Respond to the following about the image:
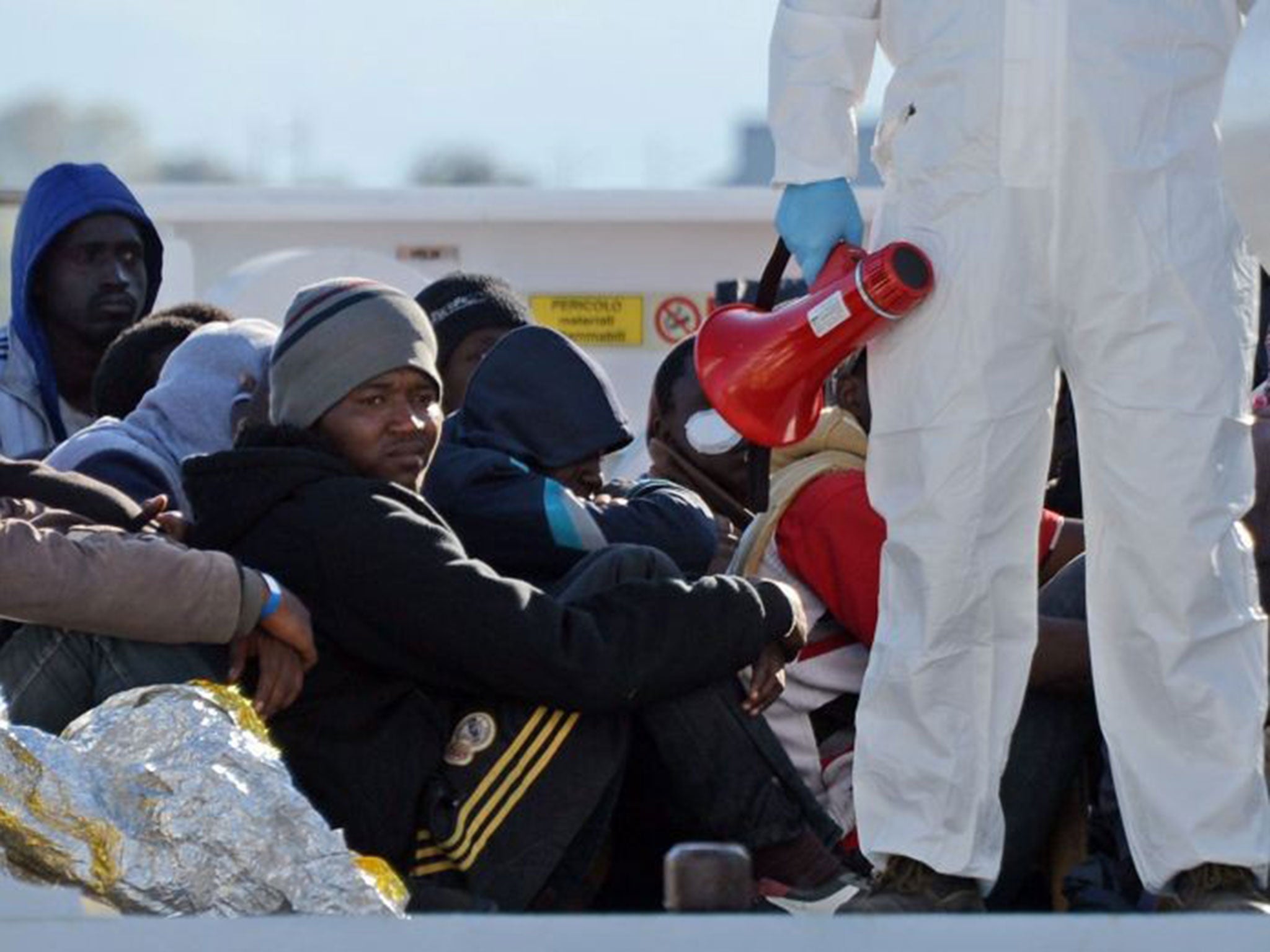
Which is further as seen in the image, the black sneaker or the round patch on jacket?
the round patch on jacket

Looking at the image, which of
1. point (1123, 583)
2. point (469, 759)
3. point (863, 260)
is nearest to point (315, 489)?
point (469, 759)

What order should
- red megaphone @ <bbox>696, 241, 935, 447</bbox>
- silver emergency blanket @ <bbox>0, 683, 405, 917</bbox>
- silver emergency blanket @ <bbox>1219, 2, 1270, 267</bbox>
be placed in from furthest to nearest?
red megaphone @ <bbox>696, 241, 935, 447</bbox> → silver emergency blanket @ <bbox>0, 683, 405, 917</bbox> → silver emergency blanket @ <bbox>1219, 2, 1270, 267</bbox>

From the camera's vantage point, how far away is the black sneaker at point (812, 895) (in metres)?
4.33

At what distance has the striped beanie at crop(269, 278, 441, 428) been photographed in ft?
15.6

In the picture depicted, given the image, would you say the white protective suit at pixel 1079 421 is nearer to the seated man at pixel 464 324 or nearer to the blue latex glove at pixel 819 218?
the blue latex glove at pixel 819 218

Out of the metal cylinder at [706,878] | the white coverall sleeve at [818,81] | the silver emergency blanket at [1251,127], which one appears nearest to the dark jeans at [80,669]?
the white coverall sleeve at [818,81]

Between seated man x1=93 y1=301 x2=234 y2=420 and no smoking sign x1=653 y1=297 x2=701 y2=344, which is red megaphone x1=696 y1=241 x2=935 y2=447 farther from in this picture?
no smoking sign x1=653 y1=297 x2=701 y2=344

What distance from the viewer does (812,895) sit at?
450cm

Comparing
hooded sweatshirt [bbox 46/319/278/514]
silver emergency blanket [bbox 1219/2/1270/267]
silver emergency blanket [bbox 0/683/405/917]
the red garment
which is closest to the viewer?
silver emergency blanket [bbox 1219/2/1270/267]

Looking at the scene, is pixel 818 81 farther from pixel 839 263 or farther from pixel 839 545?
pixel 839 545

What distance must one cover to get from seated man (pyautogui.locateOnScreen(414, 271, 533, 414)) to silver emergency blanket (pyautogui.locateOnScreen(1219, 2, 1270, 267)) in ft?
9.25

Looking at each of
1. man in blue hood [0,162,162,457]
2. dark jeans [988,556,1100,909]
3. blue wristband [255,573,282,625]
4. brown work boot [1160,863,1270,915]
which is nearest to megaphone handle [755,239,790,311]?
dark jeans [988,556,1100,909]

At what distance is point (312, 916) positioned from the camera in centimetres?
348

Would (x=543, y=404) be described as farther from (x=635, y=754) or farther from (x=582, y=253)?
(x=582, y=253)
